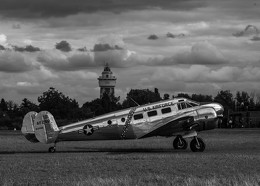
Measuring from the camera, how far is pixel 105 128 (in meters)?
36.1

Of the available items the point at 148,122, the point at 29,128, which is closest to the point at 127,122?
the point at 148,122

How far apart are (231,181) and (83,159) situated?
35.4 feet

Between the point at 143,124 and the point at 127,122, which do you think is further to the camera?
the point at 143,124

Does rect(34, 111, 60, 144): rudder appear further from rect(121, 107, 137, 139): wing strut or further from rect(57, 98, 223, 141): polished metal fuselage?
rect(121, 107, 137, 139): wing strut

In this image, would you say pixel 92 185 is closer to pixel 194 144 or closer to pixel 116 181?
pixel 116 181

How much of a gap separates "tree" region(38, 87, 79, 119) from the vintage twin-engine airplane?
93.3 m

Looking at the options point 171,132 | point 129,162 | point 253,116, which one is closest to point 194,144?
point 171,132

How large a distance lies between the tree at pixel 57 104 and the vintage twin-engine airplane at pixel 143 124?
9333 cm

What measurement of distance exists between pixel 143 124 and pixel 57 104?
337 ft

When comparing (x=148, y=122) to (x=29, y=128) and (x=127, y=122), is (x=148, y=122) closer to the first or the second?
(x=127, y=122)

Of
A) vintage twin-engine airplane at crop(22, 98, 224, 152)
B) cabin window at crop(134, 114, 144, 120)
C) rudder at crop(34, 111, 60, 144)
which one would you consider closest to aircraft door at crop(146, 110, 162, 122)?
vintage twin-engine airplane at crop(22, 98, 224, 152)

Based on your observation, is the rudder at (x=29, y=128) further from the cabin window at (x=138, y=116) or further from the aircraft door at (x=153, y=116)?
the aircraft door at (x=153, y=116)

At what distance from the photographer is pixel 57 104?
13750cm

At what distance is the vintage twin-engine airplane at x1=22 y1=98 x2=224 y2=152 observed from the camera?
36156 millimetres
